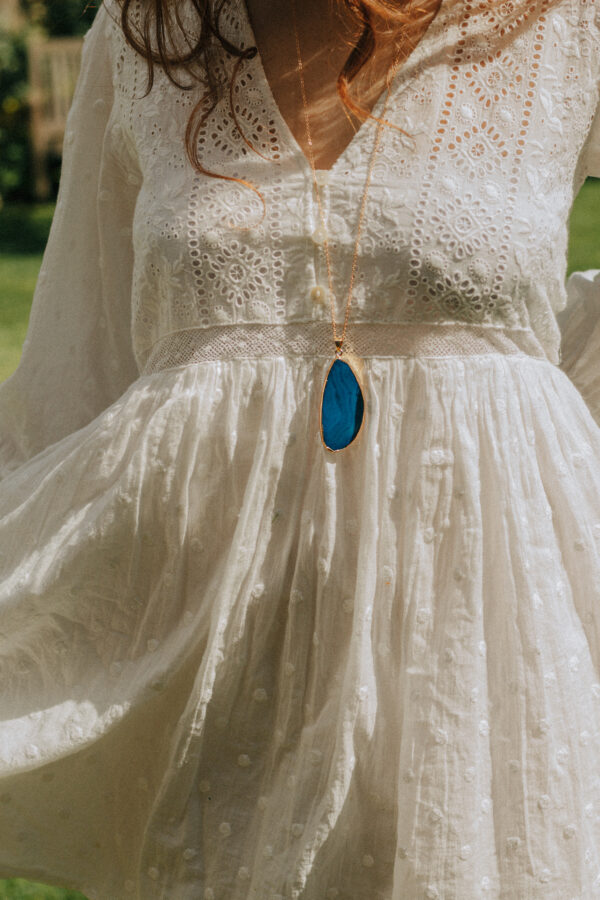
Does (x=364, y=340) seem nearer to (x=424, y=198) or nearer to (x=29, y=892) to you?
(x=424, y=198)

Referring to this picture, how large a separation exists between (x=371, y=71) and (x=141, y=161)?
0.29 meters

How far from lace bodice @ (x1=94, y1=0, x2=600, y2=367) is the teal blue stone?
59 millimetres

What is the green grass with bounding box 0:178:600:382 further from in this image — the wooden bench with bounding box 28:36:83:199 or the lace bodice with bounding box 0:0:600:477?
the lace bodice with bounding box 0:0:600:477

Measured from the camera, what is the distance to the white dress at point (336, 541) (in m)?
1.12

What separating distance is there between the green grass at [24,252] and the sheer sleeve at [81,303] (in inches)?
119

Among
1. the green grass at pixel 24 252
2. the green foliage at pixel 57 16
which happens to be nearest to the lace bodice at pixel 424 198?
the green grass at pixel 24 252

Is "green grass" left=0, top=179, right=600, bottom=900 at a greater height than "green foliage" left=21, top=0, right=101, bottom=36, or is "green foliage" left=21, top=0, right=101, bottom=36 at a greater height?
"green foliage" left=21, top=0, right=101, bottom=36

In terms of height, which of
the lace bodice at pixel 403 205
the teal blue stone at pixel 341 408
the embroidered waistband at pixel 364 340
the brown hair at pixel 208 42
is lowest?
the teal blue stone at pixel 341 408

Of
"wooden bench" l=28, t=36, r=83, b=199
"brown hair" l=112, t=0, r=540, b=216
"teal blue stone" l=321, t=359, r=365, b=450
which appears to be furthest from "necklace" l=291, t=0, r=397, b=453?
"wooden bench" l=28, t=36, r=83, b=199

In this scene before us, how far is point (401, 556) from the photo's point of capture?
118 cm

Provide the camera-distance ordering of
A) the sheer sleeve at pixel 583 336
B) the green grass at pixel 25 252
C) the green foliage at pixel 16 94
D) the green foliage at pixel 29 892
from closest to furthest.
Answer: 1. the sheer sleeve at pixel 583 336
2. the green foliage at pixel 29 892
3. the green grass at pixel 25 252
4. the green foliage at pixel 16 94

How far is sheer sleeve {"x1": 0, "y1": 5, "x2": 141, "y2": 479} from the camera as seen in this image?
1.54 metres

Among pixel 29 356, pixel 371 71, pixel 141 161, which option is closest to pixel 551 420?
pixel 371 71

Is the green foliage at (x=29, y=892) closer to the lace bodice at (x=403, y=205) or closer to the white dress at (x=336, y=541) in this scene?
the white dress at (x=336, y=541)
